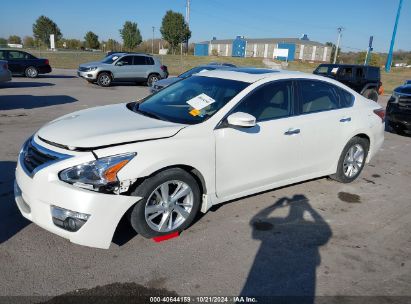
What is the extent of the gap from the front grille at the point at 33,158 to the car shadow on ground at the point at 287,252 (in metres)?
2.01

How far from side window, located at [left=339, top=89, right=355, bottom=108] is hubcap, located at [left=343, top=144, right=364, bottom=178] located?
644mm

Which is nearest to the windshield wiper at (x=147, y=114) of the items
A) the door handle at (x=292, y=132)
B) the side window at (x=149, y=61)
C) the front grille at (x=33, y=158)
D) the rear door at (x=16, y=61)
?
the front grille at (x=33, y=158)

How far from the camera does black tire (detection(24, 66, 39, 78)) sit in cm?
1895

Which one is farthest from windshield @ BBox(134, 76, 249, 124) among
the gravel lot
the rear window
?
the rear window

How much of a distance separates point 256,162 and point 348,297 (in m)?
1.65

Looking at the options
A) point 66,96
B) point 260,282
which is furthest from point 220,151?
point 66,96

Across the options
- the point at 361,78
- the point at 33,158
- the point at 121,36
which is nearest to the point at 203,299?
the point at 33,158

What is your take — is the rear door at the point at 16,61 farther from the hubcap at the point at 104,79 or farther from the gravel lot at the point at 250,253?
the gravel lot at the point at 250,253

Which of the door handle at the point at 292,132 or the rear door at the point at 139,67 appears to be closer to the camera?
the door handle at the point at 292,132

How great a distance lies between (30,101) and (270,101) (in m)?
9.87

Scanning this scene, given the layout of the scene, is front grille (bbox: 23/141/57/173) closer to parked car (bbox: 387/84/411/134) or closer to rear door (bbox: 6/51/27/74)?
parked car (bbox: 387/84/411/134)

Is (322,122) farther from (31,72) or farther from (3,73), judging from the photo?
(31,72)

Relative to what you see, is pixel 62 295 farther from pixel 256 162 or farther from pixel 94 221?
pixel 256 162

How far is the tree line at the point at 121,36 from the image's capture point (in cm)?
6166
